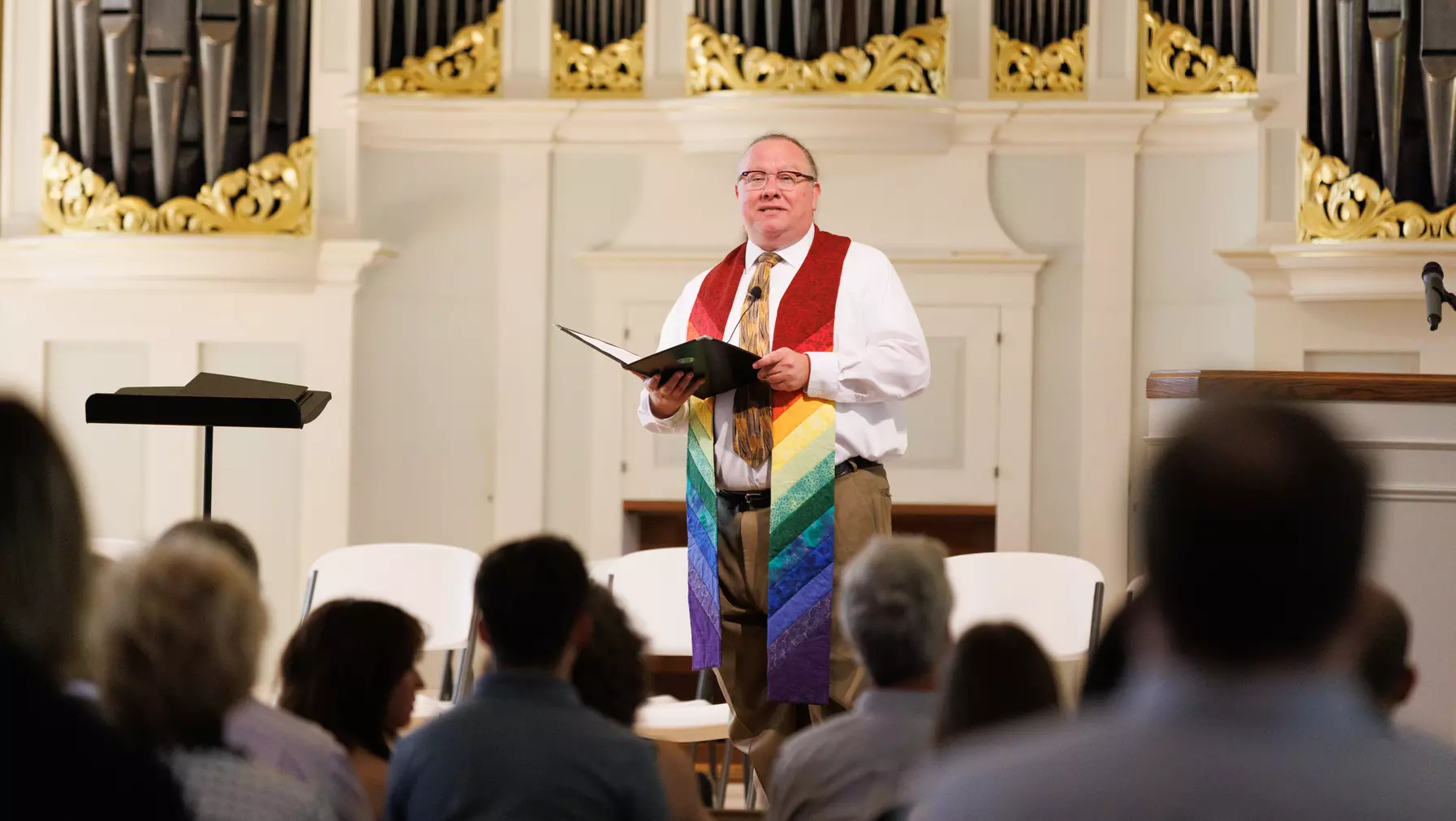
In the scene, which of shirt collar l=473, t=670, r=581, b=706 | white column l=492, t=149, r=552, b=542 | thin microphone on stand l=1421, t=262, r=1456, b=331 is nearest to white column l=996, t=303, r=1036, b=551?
white column l=492, t=149, r=552, b=542

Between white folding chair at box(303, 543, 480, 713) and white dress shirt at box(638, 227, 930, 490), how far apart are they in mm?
1547

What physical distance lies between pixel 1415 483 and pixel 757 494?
1501 mm

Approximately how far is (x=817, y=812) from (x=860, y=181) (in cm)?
460

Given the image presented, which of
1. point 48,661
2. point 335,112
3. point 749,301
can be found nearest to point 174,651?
point 48,661

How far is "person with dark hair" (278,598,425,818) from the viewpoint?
2783 mm

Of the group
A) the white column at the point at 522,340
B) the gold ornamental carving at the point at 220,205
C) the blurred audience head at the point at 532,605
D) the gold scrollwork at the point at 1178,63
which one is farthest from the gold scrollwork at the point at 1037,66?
the blurred audience head at the point at 532,605

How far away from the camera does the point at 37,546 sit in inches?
60.5

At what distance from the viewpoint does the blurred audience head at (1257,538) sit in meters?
1.18

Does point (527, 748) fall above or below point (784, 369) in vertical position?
below

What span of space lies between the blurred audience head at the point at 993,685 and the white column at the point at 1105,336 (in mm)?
4597

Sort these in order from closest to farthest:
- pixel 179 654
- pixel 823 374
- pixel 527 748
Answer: pixel 179 654, pixel 527 748, pixel 823 374

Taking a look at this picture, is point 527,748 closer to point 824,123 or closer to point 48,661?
point 48,661

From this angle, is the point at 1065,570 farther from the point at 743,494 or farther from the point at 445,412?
the point at 445,412

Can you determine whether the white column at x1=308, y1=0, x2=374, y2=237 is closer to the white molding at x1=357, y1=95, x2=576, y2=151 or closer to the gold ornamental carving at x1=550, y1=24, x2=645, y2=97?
the white molding at x1=357, y1=95, x2=576, y2=151
